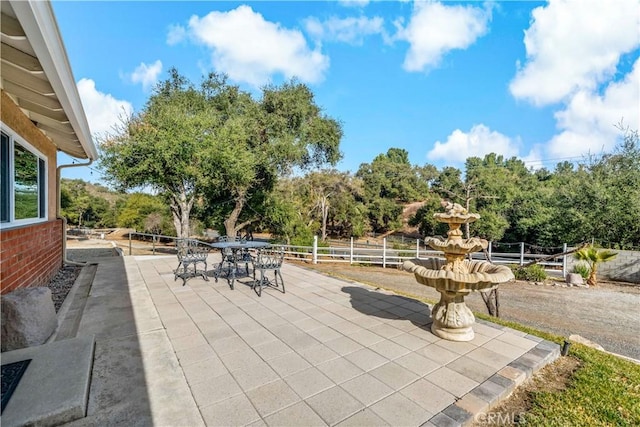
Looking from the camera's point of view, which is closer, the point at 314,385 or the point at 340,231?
the point at 314,385

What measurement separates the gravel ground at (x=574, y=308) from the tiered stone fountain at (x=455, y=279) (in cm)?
171

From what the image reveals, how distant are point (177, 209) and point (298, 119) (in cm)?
635

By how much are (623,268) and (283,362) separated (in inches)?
487

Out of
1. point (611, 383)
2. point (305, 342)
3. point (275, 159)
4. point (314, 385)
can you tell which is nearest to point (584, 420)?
point (611, 383)

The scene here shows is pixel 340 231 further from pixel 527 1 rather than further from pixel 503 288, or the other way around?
pixel 527 1

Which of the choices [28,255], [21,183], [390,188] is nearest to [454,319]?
[28,255]

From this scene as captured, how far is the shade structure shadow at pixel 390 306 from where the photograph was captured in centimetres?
367

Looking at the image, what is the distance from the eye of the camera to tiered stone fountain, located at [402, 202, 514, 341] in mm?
2779

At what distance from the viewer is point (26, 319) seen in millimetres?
2432

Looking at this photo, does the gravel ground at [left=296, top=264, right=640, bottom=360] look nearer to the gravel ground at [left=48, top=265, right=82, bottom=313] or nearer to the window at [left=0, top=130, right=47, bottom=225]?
the gravel ground at [left=48, top=265, right=82, bottom=313]

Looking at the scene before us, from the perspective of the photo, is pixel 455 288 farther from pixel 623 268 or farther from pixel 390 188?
pixel 390 188

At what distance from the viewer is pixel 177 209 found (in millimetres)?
10906

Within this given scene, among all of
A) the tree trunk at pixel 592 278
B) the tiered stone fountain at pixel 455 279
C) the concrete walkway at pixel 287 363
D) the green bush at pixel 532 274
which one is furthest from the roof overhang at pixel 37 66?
the tree trunk at pixel 592 278

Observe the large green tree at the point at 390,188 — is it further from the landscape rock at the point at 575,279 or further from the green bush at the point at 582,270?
the landscape rock at the point at 575,279
